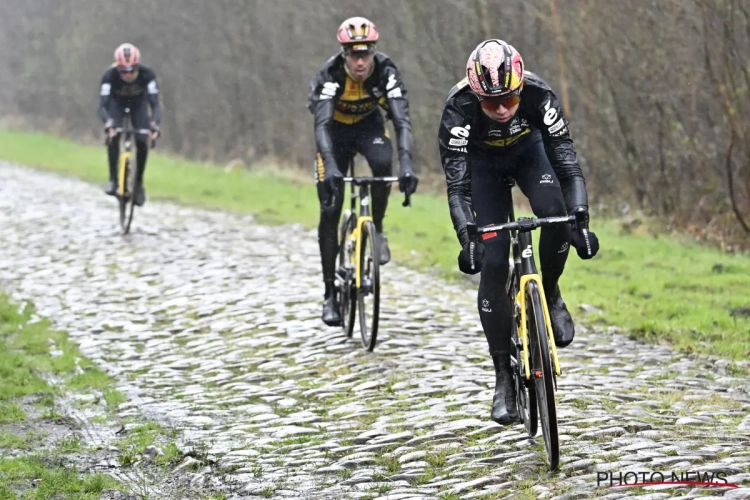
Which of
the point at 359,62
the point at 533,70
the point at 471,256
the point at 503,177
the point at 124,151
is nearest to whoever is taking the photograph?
the point at 471,256

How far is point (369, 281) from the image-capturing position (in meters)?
9.10

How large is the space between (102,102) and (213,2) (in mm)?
16921

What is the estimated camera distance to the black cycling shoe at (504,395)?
6359mm

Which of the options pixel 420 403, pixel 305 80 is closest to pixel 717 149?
pixel 420 403

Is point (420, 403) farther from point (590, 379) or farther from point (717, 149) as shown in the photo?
point (717, 149)

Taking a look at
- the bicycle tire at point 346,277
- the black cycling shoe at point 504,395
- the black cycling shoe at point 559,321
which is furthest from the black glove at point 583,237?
the bicycle tire at point 346,277

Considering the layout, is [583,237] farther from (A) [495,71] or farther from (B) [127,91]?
(B) [127,91]

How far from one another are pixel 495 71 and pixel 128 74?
421 inches

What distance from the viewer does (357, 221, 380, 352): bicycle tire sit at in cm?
888

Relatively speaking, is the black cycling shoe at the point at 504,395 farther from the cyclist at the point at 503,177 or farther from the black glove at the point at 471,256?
the black glove at the point at 471,256

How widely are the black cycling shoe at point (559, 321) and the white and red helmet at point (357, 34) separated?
122 inches

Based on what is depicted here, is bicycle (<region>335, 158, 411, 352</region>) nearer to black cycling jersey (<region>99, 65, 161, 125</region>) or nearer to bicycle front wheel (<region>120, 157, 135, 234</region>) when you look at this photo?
black cycling jersey (<region>99, 65, 161, 125</region>)

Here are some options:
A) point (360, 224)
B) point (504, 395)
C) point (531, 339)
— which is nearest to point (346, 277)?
point (360, 224)

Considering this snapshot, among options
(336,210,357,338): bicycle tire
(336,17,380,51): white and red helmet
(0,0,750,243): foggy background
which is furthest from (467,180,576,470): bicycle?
(0,0,750,243): foggy background
